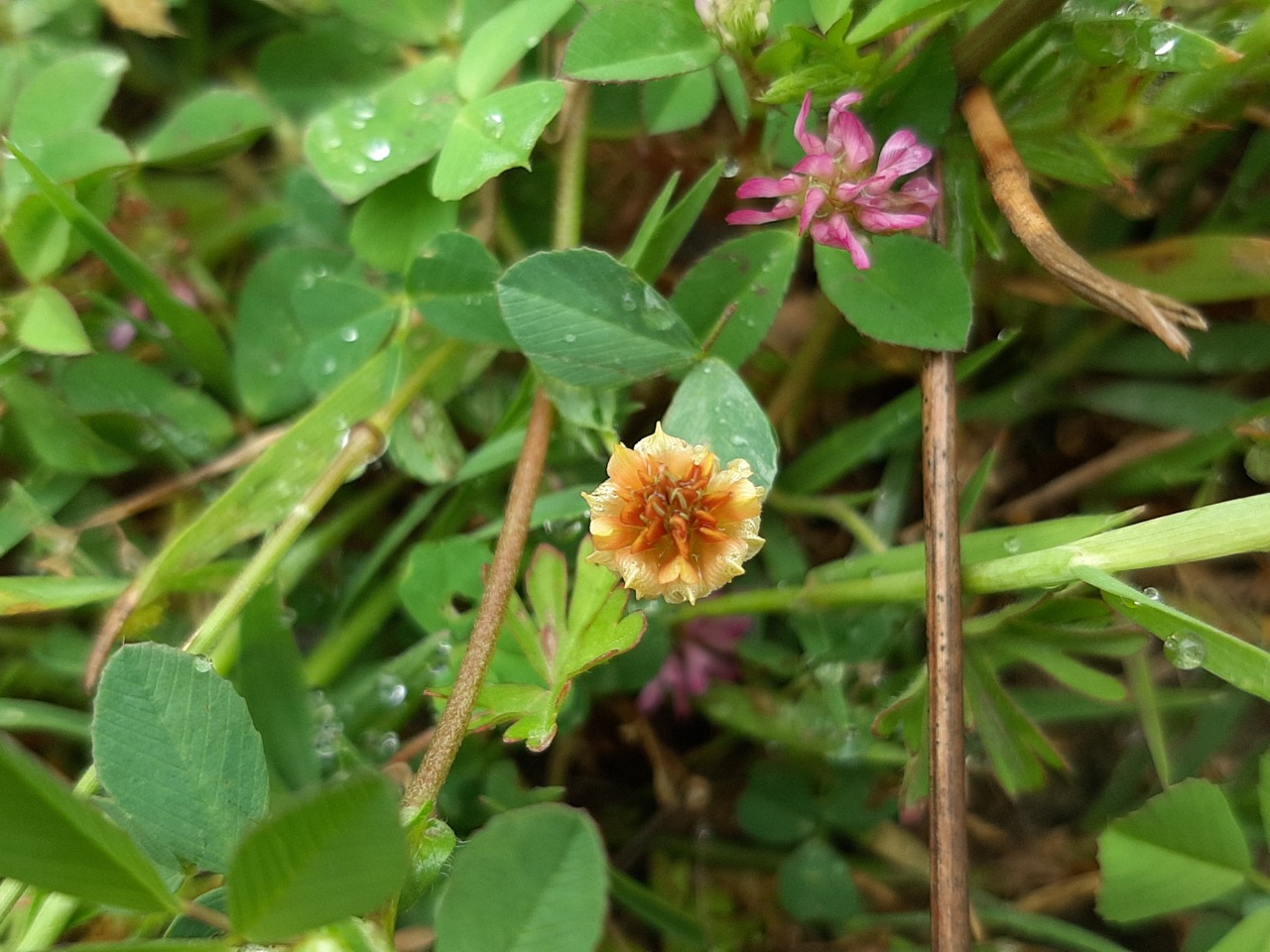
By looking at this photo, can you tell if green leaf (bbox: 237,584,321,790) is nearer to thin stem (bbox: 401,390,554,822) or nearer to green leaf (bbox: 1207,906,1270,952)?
thin stem (bbox: 401,390,554,822)

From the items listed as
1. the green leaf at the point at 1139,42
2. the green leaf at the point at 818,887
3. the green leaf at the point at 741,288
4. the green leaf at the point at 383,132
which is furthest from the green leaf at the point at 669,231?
the green leaf at the point at 818,887

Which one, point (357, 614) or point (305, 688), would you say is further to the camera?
point (357, 614)

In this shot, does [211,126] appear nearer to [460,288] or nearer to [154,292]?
[154,292]

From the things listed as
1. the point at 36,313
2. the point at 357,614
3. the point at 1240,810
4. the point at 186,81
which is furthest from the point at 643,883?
Answer: the point at 186,81

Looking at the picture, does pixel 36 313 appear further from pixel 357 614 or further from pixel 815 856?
pixel 815 856

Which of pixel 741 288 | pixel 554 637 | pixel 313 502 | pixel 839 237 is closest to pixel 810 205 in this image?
pixel 839 237

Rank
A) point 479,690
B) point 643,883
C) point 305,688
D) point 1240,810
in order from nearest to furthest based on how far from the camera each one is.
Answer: point 479,690 < point 305,688 < point 1240,810 < point 643,883
